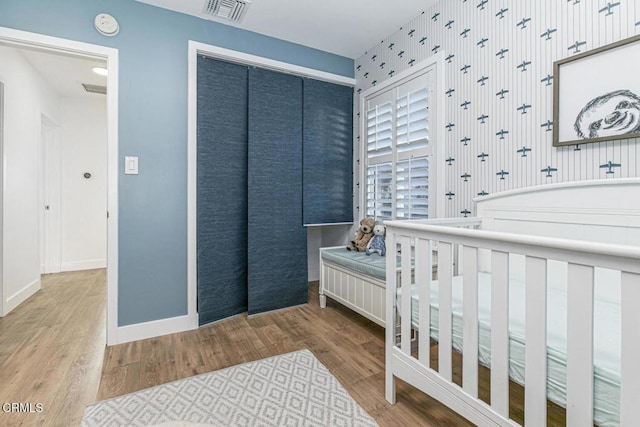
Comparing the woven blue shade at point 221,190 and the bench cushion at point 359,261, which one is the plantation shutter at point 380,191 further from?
the woven blue shade at point 221,190

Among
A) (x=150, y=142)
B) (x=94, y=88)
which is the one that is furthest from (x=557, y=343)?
(x=94, y=88)

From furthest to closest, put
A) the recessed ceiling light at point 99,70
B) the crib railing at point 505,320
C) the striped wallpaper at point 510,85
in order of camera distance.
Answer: the recessed ceiling light at point 99,70 < the striped wallpaper at point 510,85 < the crib railing at point 505,320

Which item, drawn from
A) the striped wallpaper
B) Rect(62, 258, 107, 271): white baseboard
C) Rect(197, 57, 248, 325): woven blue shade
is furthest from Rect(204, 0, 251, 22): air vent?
Rect(62, 258, 107, 271): white baseboard

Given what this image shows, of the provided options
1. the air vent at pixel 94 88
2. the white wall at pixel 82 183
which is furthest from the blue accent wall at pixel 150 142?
the white wall at pixel 82 183

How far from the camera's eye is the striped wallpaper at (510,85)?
1425 mm

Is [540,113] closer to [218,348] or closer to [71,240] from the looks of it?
[218,348]

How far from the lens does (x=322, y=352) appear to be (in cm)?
193

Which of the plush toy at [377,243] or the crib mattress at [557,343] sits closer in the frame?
Answer: the crib mattress at [557,343]

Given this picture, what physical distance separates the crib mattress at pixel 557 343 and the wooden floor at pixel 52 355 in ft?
5.43

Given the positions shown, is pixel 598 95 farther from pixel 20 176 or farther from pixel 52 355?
pixel 20 176

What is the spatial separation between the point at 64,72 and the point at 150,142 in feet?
6.53

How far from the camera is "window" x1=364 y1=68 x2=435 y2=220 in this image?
2309 mm

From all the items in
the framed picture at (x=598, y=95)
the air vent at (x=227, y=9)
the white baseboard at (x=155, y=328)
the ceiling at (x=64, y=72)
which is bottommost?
the white baseboard at (x=155, y=328)

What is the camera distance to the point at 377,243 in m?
2.54
